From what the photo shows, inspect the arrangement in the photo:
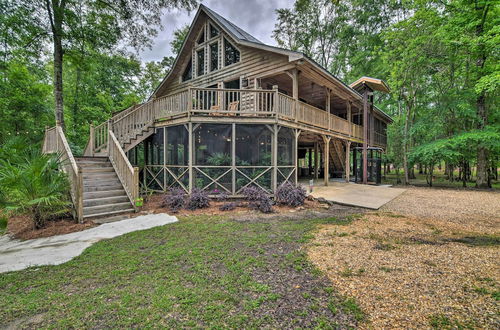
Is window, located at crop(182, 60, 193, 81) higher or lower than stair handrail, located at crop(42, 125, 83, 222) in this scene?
higher

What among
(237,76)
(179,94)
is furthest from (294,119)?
(179,94)

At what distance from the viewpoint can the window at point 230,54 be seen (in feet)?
34.8

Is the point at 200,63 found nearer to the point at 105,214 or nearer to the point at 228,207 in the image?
the point at 228,207

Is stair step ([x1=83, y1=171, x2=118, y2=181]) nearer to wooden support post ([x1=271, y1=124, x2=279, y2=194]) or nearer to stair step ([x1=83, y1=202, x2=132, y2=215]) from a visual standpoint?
stair step ([x1=83, y1=202, x2=132, y2=215])

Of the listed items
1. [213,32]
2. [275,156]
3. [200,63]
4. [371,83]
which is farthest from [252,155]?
[371,83]

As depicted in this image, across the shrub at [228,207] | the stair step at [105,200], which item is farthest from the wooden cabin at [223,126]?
the shrub at [228,207]

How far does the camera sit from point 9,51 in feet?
31.6

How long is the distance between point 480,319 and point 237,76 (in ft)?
35.3

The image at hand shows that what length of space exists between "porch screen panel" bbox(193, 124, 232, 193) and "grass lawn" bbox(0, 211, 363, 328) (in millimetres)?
3704

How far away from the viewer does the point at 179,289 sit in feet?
8.36

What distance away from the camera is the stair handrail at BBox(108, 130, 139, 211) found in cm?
638

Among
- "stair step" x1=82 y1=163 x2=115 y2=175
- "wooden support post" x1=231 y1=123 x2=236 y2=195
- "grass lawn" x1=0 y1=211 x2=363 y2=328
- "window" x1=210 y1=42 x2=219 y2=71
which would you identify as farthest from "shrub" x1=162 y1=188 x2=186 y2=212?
"window" x1=210 y1=42 x2=219 y2=71

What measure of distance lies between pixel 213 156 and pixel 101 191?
3713 millimetres

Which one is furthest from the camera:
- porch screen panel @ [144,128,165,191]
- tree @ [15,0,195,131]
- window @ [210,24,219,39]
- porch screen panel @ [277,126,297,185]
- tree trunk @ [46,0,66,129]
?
window @ [210,24,219,39]
